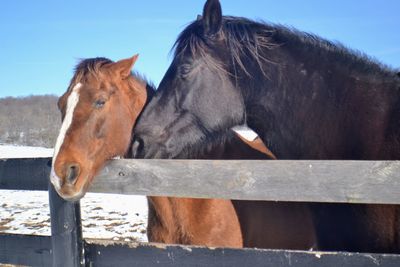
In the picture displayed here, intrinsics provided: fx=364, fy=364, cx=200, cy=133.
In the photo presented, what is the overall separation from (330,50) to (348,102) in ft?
1.48

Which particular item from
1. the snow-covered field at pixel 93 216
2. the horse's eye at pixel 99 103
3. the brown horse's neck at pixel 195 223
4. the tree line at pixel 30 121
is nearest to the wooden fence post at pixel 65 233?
the horse's eye at pixel 99 103

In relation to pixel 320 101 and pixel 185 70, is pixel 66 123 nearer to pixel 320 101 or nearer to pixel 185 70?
pixel 185 70

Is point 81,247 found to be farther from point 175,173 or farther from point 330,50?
point 330,50

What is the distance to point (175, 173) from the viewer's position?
1978 millimetres

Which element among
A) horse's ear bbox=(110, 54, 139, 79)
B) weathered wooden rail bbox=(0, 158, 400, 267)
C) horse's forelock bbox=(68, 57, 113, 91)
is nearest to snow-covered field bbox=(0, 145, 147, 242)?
horse's ear bbox=(110, 54, 139, 79)

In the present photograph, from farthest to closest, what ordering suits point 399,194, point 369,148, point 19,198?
point 19,198 < point 369,148 < point 399,194

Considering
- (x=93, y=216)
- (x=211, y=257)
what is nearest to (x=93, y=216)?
(x=93, y=216)

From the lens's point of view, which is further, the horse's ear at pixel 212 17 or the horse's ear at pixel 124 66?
the horse's ear at pixel 124 66

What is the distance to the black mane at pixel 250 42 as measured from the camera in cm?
264

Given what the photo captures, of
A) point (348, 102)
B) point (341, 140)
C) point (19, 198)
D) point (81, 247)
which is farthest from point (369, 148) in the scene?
point (19, 198)

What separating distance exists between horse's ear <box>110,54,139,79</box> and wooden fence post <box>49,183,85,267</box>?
140 cm

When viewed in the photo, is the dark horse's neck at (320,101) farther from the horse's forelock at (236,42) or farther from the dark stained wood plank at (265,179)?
the dark stained wood plank at (265,179)

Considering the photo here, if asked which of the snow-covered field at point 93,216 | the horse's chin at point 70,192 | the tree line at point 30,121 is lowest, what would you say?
the snow-covered field at point 93,216

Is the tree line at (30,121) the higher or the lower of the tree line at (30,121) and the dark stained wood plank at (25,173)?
the higher
